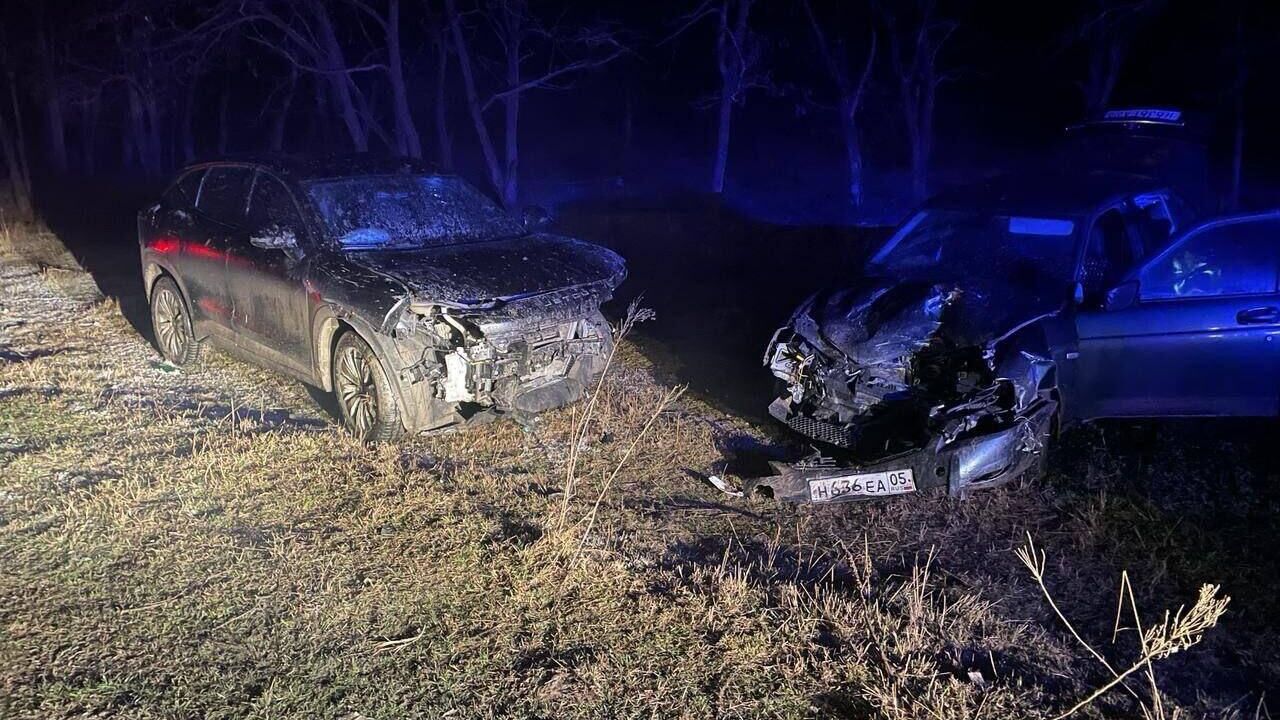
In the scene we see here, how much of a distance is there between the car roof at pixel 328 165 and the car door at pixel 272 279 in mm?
122

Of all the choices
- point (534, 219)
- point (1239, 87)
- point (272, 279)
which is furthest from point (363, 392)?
point (1239, 87)

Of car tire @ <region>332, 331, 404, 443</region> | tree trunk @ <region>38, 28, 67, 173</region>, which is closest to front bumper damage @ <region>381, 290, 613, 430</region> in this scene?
car tire @ <region>332, 331, 404, 443</region>

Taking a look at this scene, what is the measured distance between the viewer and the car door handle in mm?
5223

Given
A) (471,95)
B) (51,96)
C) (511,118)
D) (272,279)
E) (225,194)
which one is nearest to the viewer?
(272,279)

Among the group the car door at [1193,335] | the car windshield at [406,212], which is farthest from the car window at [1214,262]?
the car windshield at [406,212]

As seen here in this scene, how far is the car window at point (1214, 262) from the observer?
544cm

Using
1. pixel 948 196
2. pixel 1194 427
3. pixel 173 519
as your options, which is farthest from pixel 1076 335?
pixel 173 519

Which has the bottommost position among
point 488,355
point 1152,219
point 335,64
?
point 488,355

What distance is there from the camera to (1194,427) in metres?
6.07

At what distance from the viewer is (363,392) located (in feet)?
18.3

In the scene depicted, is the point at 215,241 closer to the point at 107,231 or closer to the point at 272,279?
the point at 272,279

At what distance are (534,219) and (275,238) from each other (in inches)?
79.1

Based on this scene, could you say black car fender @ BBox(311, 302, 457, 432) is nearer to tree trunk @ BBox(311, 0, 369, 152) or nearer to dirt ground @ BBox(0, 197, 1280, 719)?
dirt ground @ BBox(0, 197, 1280, 719)

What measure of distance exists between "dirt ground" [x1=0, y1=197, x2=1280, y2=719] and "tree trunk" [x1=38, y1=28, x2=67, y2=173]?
1697cm
